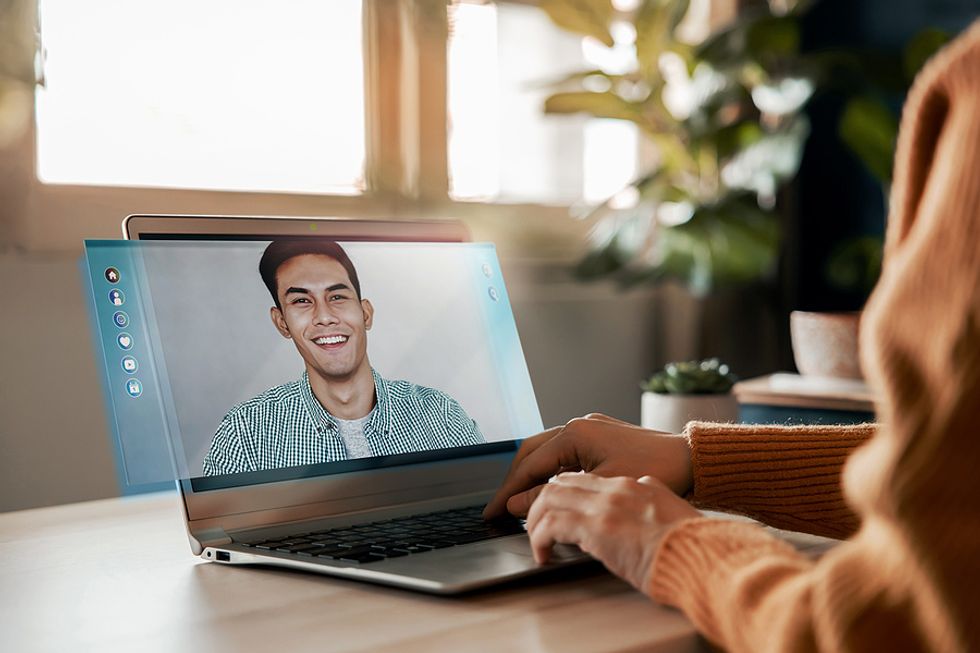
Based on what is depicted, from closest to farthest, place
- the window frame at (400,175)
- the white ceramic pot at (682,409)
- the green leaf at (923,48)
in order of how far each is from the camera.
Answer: the white ceramic pot at (682,409) < the window frame at (400,175) < the green leaf at (923,48)

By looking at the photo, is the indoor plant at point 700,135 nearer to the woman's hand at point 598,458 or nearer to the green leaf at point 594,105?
the green leaf at point 594,105

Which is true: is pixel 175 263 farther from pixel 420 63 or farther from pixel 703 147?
pixel 703 147

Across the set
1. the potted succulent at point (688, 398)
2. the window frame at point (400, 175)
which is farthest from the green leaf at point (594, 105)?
the potted succulent at point (688, 398)

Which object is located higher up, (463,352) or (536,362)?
(463,352)

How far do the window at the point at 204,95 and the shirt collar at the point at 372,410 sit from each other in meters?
0.96

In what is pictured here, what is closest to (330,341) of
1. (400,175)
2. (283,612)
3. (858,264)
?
(283,612)

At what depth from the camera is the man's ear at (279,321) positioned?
917 millimetres

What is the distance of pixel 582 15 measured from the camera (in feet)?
7.36

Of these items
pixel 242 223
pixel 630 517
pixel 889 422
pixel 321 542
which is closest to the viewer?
pixel 889 422

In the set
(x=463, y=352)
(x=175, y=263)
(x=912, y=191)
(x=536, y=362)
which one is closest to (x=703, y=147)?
(x=536, y=362)

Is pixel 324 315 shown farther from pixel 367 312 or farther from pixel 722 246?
pixel 722 246

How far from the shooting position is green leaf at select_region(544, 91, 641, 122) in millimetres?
2195

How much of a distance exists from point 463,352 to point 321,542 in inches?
11.0

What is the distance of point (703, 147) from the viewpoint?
2354 millimetres
